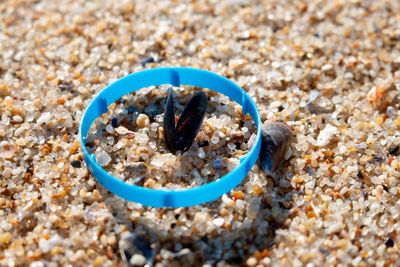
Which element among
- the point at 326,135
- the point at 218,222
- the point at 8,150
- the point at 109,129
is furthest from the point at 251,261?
the point at 8,150

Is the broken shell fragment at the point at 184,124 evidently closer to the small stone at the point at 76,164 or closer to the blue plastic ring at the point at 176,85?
the blue plastic ring at the point at 176,85

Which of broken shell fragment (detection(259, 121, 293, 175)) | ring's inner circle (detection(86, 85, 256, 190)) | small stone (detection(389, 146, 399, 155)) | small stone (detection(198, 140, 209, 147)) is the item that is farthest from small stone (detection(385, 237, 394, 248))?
small stone (detection(198, 140, 209, 147))

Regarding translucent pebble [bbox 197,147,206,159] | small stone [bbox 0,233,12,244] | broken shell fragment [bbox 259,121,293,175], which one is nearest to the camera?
small stone [bbox 0,233,12,244]

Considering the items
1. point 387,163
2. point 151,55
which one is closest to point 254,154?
point 387,163

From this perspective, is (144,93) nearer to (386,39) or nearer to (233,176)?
(233,176)

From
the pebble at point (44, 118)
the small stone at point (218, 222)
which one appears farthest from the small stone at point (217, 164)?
the pebble at point (44, 118)

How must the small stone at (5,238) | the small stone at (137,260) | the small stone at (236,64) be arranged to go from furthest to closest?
the small stone at (236,64) < the small stone at (5,238) < the small stone at (137,260)

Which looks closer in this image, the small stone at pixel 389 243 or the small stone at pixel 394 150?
the small stone at pixel 389 243

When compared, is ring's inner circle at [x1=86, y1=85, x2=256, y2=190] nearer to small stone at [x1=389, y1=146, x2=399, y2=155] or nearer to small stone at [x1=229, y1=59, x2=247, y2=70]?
small stone at [x1=229, y1=59, x2=247, y2=70]

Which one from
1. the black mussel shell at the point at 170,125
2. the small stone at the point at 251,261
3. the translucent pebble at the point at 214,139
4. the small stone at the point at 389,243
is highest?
the black mussel shell at the point at 170,125
